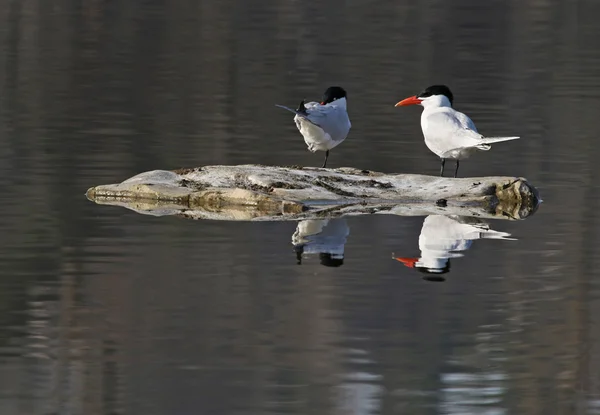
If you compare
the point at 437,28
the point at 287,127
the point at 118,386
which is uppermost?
the point at 437,28

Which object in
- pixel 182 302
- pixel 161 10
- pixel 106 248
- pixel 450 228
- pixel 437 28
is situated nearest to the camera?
pixel 182 302

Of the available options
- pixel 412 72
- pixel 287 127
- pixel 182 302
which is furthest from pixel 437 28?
pixel 182 302

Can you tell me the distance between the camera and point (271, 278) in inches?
428

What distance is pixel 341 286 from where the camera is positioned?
10.6m

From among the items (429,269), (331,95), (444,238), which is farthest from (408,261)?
(331,95)

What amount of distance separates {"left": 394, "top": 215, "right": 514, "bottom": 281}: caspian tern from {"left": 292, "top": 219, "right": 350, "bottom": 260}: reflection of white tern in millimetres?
583

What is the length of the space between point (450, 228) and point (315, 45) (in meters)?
20.8

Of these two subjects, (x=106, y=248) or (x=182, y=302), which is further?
(x=106, y=248)

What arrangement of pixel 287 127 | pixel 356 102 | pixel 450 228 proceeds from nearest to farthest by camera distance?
pixel 450 228, pixel 287 127, pixel 356 102

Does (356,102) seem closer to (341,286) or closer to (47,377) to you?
(341,286)

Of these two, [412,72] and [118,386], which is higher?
[412,72]

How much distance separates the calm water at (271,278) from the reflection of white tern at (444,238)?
14cm

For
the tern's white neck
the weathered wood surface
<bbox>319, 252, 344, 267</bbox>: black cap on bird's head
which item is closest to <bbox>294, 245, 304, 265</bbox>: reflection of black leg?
<bbox>319, 252, 344, 267</bbox>: black cap on bird's head

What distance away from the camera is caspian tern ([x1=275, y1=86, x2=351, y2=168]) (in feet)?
49.4
